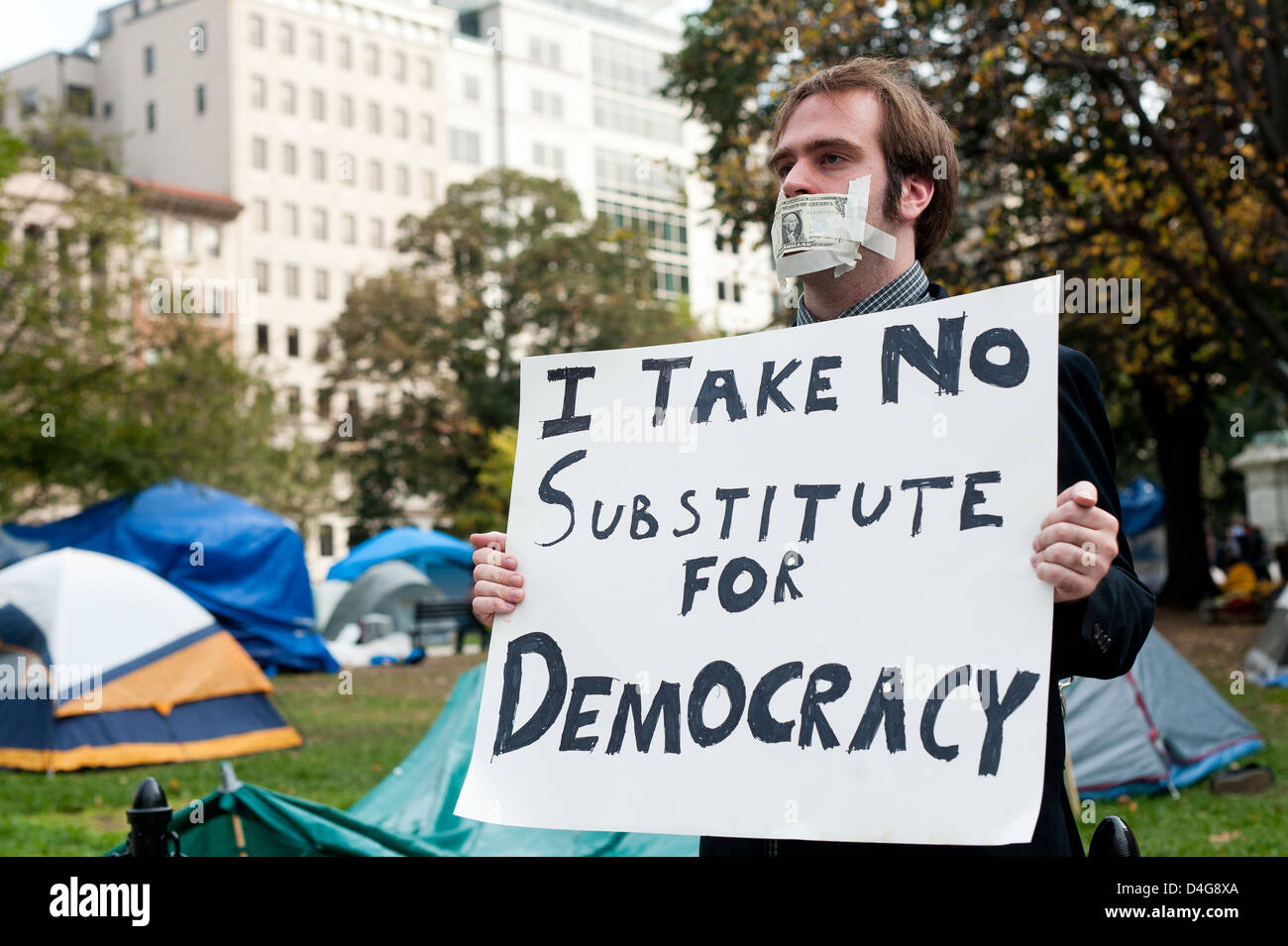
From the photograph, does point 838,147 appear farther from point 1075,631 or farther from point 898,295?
point 1075,631

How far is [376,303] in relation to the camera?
49.7 metres

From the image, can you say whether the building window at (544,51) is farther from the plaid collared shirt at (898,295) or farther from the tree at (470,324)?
the plaid collared shirt at (898,295)

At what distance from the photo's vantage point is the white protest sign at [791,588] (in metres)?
2.16

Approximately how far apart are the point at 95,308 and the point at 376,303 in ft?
73.7

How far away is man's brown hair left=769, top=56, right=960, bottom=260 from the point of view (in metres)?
2.50

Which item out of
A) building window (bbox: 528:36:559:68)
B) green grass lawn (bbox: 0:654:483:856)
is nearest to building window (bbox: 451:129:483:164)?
building window (bbox: 528:36:559:68)

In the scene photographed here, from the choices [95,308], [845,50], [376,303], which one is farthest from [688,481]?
[376,303]

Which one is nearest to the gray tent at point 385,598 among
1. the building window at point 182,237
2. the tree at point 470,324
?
the tree at point 470,324

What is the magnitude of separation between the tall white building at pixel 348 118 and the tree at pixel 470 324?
21500mm

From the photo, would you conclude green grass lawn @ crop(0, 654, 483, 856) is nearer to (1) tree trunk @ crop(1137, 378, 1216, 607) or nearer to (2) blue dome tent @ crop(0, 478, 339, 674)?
(2) blue dome tent @ crop(0, 478, 339, 674)

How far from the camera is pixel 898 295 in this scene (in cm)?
252

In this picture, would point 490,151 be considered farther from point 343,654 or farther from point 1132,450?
point 343,654

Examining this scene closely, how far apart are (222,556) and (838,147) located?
21.1 metres

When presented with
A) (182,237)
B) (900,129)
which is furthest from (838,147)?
(182,237)
